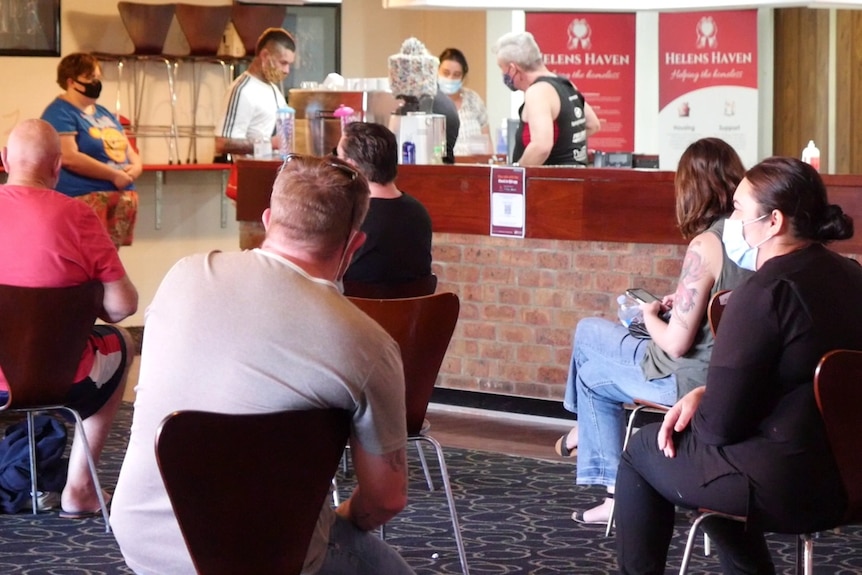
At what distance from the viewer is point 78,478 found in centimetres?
416

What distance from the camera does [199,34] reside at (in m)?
7.91


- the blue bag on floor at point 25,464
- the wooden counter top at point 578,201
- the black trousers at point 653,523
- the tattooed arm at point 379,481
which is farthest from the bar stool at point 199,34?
the tattooed arm at point 379,481

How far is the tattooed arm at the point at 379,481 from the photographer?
2100 mm

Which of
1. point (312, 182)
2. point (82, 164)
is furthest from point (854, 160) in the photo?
point (312, 182)

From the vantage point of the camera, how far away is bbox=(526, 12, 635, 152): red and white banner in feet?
28.8

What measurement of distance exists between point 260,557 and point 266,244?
1.68ft

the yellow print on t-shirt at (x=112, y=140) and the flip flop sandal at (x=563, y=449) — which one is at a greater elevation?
the yellow print on t-shirt at (x=112, y=140)

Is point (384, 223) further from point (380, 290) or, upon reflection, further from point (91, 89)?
point (91, 89)

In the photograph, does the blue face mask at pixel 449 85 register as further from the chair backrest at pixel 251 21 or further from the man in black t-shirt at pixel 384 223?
the man in black t-shirt at pixel 384 223

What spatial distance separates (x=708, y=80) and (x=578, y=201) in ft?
11.6

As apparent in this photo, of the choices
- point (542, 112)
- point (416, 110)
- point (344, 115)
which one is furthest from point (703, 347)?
point (344, 115)

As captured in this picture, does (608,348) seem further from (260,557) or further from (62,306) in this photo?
(260,557)

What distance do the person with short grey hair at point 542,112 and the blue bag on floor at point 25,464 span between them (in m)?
2.43

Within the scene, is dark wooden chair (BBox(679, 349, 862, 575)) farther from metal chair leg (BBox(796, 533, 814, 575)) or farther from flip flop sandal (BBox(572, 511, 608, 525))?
flip flop sandal (BBox(572, 511, 608, 525))
